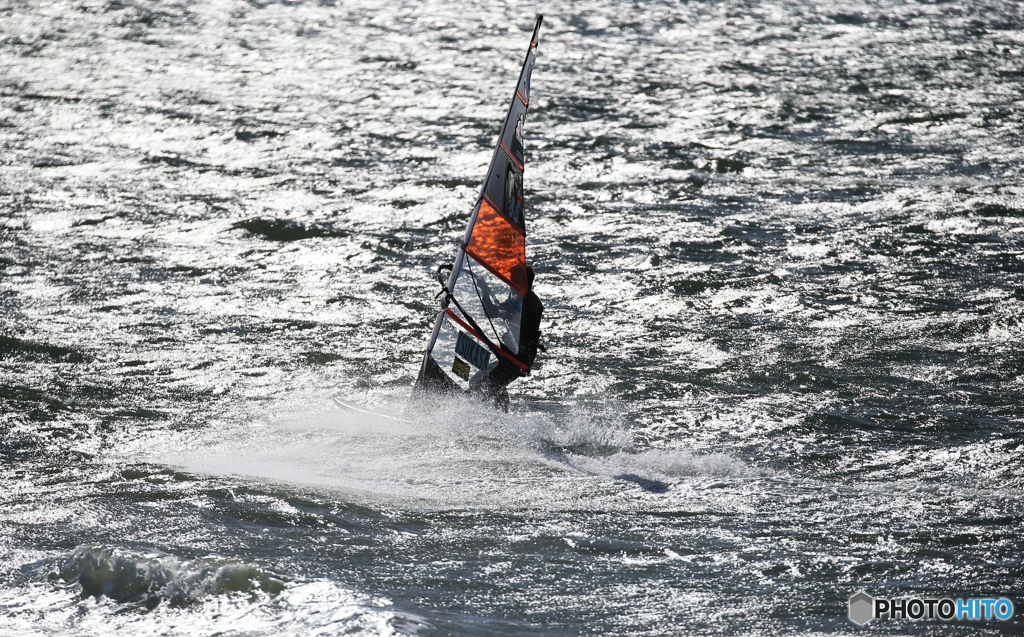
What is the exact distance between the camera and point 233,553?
6547 millimetres

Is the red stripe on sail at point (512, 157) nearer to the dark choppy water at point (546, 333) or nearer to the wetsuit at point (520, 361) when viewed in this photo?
the wetsuit at point (520, 361)

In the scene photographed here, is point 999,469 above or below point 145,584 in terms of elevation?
below

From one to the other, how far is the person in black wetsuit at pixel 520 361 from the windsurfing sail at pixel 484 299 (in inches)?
1.7

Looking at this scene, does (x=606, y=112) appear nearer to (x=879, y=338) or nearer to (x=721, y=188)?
(x=721, y=188)

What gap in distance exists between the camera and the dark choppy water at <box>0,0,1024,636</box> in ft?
21.0

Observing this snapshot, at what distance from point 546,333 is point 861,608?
5.04m

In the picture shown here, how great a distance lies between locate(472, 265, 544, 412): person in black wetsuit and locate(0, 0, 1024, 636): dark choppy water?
25 centimetres

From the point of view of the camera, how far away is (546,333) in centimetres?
1054

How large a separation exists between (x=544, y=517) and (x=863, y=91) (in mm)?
13557

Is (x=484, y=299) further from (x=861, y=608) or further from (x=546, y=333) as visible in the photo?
(x=861, y=608)

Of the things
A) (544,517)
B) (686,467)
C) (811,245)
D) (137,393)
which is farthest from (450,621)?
(811,245)

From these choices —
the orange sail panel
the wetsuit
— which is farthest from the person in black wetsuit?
the orange sail panel

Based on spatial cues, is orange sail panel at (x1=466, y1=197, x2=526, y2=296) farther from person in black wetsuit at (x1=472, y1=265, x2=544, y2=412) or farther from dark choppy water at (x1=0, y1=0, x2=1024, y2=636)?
dark choppy water at (x1=0, y1=0, x2=1024, y2=636)

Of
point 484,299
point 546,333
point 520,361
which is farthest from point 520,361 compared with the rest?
point 546,333
